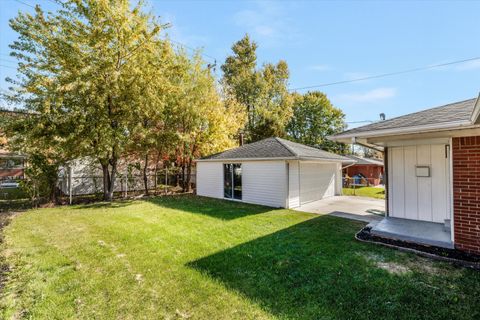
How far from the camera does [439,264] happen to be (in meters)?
4.27

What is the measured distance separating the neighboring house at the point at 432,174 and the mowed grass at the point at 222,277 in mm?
1142

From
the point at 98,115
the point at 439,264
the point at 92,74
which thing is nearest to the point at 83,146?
the point at 98,115

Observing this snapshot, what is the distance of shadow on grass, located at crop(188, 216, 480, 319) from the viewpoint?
3.02 m

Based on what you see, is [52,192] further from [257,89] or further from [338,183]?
[257,89]

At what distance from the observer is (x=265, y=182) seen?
11.1 metres

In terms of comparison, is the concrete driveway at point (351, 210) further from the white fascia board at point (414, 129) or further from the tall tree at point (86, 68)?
the tall tree at point (86, 68)

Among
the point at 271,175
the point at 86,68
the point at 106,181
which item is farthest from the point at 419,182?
the point at 106,181

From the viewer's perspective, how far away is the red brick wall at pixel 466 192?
464 centimetres

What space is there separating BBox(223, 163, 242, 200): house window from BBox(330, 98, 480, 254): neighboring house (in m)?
6.60

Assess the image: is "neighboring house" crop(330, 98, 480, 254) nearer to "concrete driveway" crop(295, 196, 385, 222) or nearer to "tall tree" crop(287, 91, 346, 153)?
"concrete driveway" crop(295, 196, 385, 222)

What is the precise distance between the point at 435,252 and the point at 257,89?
80.3 feet

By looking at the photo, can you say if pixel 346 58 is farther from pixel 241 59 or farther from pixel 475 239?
pixel 241 59

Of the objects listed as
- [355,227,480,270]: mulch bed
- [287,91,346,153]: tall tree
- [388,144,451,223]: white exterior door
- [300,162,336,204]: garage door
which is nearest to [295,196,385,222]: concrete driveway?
[300,162,336,204]: garage door

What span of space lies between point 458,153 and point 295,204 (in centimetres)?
655
